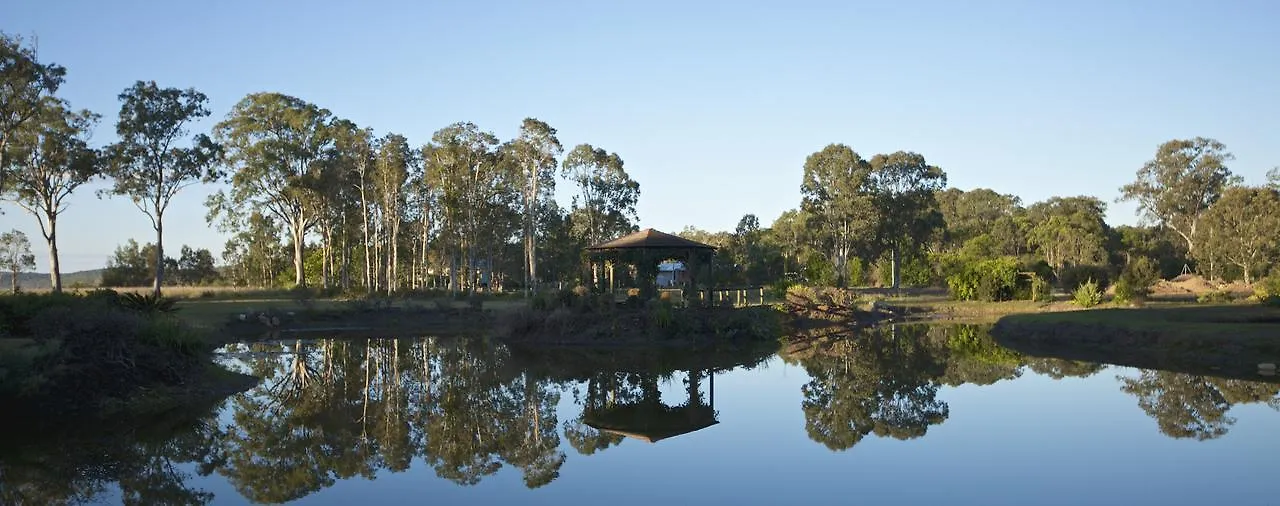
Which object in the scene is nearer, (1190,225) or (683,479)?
(683,479)

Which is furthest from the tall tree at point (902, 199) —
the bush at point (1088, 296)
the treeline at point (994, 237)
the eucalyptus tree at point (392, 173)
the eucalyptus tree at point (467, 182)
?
the eucalyptus tree at point (392, 173)

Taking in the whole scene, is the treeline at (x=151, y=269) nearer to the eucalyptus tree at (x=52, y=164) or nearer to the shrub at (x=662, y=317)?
the eucalyptus tree at (x=52, y=164)

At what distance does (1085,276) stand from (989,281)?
373 centimetres

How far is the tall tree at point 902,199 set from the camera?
158ft

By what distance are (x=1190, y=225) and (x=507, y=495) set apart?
63390 millimetres

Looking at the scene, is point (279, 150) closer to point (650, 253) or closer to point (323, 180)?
point (323, 180)

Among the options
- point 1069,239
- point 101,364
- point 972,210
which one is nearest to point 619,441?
point 101,364

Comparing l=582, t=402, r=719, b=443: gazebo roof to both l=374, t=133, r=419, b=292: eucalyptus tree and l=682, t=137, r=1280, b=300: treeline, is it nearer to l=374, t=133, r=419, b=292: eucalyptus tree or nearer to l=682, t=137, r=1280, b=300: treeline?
l=682, t=137, r=1280, b=300: treeline

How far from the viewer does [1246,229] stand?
38.8 m

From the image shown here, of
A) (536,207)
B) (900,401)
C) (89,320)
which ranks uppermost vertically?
(536,207)

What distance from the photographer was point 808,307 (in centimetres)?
3186

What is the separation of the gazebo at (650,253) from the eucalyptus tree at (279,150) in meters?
22.2

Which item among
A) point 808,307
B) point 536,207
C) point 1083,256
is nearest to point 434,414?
point 808,307

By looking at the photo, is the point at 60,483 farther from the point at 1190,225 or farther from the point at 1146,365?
the point at 1190,225
